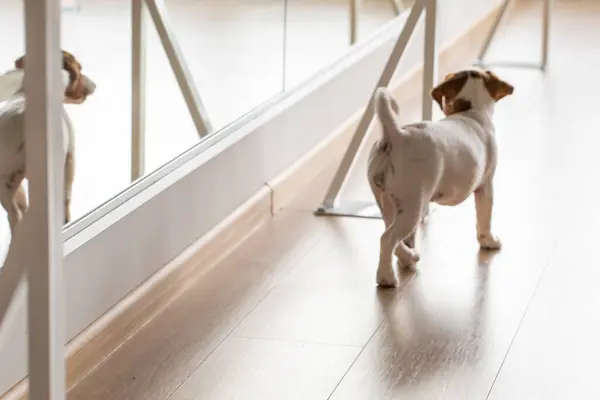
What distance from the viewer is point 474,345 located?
7.23 feet

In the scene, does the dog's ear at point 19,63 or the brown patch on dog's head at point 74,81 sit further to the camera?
the brown patch on dog's head at point 74,81

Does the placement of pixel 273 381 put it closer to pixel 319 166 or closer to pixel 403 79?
pixel 319 166

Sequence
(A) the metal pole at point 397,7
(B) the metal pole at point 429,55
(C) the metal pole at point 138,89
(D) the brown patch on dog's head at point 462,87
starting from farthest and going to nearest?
1. (A) the metal pole at point 397,7
2. (B) the metal pole at point 429,55
3. (D) the brown patch on dog's head at point 462,87
4. (C) the metal pole at point 138,89

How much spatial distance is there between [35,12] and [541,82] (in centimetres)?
332

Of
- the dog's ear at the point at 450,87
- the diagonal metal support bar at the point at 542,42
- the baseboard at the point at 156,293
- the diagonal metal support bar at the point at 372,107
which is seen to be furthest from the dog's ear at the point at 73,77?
the diagonal metal support bar at the point at 542,42

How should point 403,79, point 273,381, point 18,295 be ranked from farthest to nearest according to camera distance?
point 403,79 → point 273,381 → point 18,295

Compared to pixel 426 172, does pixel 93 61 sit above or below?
above

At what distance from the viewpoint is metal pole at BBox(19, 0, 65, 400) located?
1.46 meters

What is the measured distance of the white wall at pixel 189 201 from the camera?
206cm

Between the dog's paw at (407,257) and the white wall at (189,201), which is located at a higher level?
the white wall at (189,201)

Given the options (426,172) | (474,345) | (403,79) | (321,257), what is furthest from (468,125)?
(403,79)

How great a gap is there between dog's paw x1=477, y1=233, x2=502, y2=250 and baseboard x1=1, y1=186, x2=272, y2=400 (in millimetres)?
545

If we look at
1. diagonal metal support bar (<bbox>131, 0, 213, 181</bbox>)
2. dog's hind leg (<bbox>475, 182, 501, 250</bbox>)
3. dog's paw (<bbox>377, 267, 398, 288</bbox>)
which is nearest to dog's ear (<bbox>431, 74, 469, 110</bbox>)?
dog's hind leg (<bbox>475, 182, 501, 250</bbox>)

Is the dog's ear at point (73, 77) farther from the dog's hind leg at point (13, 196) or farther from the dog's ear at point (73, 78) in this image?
the dog's hind leg at point (13, 196)
